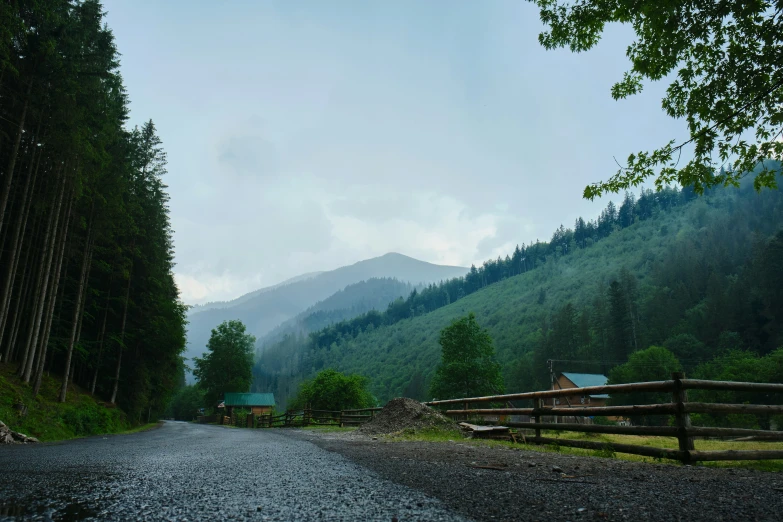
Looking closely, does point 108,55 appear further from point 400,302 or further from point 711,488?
point 400,302

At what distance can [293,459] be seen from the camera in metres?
7.00

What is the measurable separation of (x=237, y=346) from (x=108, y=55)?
2010 inches

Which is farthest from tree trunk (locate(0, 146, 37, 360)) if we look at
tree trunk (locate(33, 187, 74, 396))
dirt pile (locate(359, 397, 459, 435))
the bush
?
dirt pile (locate(359, 397, 459, 435))

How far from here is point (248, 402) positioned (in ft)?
208

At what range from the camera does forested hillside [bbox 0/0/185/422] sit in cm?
1593

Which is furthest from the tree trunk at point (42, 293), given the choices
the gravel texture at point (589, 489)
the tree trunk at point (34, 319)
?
the gravel texture at point (589, 489)

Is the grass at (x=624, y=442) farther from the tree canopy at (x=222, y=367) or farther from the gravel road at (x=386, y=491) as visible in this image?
the tree canopy at (x=222, y=367)

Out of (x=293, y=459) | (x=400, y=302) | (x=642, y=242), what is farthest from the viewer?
(x=400, y=302)

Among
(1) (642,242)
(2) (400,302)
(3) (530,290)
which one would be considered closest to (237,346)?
(3) (530,290)

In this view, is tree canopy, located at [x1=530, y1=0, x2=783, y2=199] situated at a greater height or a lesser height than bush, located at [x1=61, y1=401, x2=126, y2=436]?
greater

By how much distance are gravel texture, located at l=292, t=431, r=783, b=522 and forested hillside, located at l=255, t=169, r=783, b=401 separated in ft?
219

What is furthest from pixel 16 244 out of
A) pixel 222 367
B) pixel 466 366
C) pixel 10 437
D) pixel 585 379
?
pixel 585 379

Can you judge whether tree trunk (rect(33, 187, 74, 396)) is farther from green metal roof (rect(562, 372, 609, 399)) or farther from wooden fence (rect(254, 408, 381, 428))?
green metal roof (rect(562, 372, 609, 399))

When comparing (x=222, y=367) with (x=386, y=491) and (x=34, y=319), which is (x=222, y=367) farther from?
(x=386, y=491)
